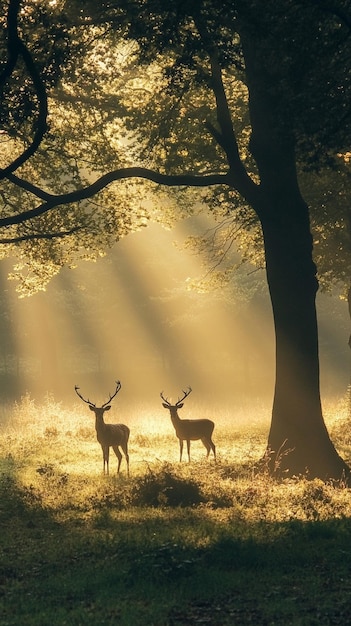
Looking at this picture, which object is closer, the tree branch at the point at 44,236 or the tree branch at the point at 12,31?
the tree branch at the point at 12,31

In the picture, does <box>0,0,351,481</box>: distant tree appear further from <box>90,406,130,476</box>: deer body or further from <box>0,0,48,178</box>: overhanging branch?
<box>90,406,130,476</box>: deer body

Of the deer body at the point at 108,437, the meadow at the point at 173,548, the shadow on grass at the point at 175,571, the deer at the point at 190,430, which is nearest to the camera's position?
the shadow on grass at the point at 175,571

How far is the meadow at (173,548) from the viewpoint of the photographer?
905 cm

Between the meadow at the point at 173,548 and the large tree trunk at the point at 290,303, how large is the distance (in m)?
1.14

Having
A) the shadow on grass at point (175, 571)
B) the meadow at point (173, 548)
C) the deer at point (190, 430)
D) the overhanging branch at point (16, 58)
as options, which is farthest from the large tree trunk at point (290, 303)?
the shadow on grass at point (175, 571)

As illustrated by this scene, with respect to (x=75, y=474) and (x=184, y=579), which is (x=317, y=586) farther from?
(x=75, y=474)

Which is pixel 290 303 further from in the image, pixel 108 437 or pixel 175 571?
pixel 175 571

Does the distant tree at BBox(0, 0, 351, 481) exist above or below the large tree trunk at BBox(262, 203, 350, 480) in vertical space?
above

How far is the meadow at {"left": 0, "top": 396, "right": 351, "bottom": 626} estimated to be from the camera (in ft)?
29.7

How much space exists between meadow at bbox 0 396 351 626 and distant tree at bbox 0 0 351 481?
2.53 metres

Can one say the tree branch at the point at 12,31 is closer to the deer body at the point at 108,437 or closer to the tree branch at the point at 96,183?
the tree branch at the point at 96,183

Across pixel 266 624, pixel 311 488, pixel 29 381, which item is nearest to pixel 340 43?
pixel 311 488

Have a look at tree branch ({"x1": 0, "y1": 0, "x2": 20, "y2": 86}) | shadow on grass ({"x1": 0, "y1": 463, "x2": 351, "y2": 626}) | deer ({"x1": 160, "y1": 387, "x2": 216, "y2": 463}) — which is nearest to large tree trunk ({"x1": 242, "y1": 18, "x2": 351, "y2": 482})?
deer ({"x1": 160, "y1": 387, "x2": 216, "y2": 463})

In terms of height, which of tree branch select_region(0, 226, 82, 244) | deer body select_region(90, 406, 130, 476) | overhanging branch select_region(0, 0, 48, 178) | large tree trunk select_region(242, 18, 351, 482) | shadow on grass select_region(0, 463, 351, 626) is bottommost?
shadow on grass select_region(0, 463, 351, 626)
